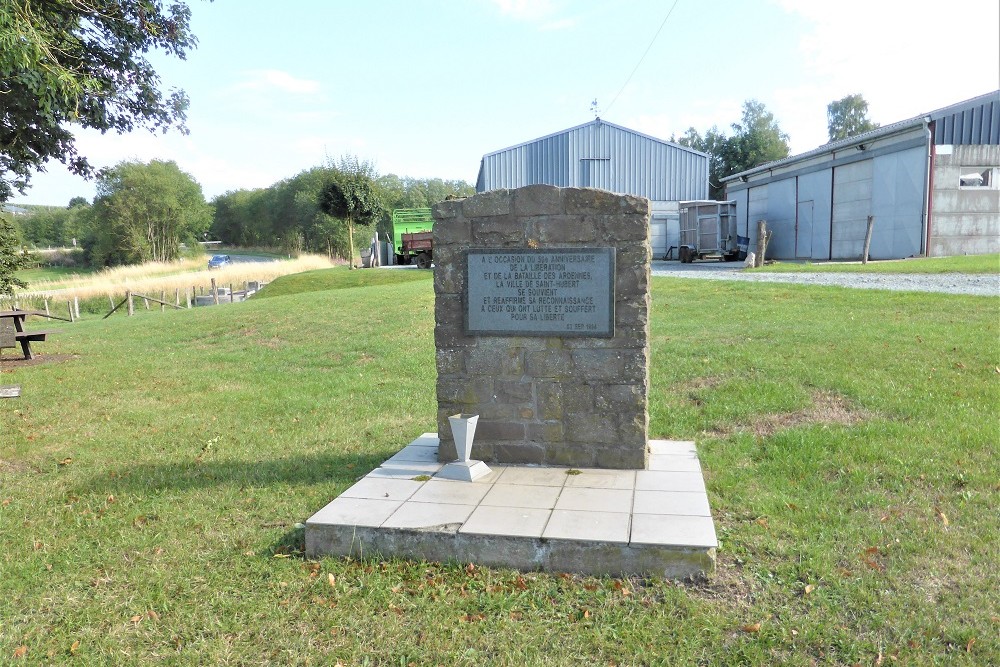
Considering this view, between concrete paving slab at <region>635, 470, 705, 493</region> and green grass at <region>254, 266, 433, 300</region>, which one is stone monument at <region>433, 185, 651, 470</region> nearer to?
concrete paving slab at <region>635, 470, 705, 493</region>

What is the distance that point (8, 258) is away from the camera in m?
14.4

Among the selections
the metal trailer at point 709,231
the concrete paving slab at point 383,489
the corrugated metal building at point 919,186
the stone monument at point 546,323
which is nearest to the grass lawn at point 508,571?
the concrete paving slab at point 383,489

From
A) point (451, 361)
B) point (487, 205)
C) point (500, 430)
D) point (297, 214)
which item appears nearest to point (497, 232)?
point (487, 205)

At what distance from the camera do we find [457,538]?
371 centimetres

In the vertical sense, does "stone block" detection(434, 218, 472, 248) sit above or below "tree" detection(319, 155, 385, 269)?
below

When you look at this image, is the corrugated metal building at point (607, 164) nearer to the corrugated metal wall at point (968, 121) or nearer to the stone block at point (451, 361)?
the corrugated metal wall at point (968, 121)

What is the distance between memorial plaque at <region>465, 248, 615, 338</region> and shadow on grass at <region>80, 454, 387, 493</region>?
1498 mm

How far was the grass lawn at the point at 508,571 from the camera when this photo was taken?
3039 mm

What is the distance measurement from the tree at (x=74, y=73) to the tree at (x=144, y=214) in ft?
158

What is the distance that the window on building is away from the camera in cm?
2000

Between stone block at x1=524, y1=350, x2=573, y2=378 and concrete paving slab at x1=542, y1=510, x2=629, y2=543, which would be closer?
concrete paving slab at x1=542, y1=510, x2=629, y2=543

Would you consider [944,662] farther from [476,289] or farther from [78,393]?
[78,393]

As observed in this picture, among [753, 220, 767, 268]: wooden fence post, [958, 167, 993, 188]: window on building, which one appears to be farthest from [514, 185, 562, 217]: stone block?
[958, 167, 993, 188]: window on building

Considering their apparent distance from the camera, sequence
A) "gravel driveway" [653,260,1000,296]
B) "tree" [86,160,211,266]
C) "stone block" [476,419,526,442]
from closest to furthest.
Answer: "stone block" [476,419,526,442]
"gravel driveway" [653,260,1000,296]
"tree" [86,160,211,266]
